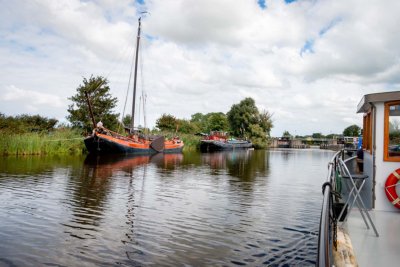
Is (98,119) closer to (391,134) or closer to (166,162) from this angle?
(166,162)

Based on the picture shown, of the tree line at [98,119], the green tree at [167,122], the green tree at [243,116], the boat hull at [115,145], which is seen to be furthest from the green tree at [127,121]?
the green tree at [243,116]

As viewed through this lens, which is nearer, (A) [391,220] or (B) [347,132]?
(A) [391,220]

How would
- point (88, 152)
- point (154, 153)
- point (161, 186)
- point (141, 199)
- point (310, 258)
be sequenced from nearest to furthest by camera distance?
1. point (310, 258)
2. point (141, 199)
3. point (161, 186)
4. point (88, 152)
5. point (154, 153)

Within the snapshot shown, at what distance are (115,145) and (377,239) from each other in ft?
83.0

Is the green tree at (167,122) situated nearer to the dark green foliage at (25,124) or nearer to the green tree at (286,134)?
the dark green foliage at (25,124)

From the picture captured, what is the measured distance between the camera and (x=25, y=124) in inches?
1163

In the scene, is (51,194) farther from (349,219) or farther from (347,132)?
(347,132)

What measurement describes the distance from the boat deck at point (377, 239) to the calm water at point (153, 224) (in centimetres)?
82

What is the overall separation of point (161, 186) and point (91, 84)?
2496 centimetres

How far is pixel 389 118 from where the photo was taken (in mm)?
6242

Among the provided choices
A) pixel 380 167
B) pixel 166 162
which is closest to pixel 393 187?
pixel 380 167

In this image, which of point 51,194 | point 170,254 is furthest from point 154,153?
point 170,254

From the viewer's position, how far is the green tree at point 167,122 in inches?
2148

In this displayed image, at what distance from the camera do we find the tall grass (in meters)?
23.6
